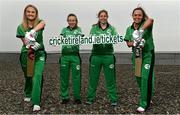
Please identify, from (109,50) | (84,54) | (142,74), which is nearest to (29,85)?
(109,50)

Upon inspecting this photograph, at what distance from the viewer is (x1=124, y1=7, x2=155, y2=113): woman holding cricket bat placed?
761 centimetres

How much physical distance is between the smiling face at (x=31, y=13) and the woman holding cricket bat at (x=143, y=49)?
177cm

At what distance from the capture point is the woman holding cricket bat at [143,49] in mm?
7613

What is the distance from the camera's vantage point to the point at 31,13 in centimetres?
785

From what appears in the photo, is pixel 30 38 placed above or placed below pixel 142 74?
above

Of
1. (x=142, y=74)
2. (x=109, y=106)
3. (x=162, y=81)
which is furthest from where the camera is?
(x=162, y=81)

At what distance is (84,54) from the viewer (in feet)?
56.6

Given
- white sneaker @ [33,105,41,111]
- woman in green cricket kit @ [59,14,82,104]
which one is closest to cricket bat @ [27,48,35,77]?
woman in green cricket kit @ [59,14,82,104]

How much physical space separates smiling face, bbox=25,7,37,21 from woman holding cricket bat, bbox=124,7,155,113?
177 cm

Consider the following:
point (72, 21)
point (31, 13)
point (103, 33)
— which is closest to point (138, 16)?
point (103, 33)

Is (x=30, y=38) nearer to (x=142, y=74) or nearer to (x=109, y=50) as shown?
(x=109, y=50)

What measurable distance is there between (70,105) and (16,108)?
102 centimetres

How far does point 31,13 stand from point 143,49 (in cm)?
212

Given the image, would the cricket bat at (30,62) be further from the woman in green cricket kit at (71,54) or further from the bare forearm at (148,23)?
the bare forearm at (148,23)
